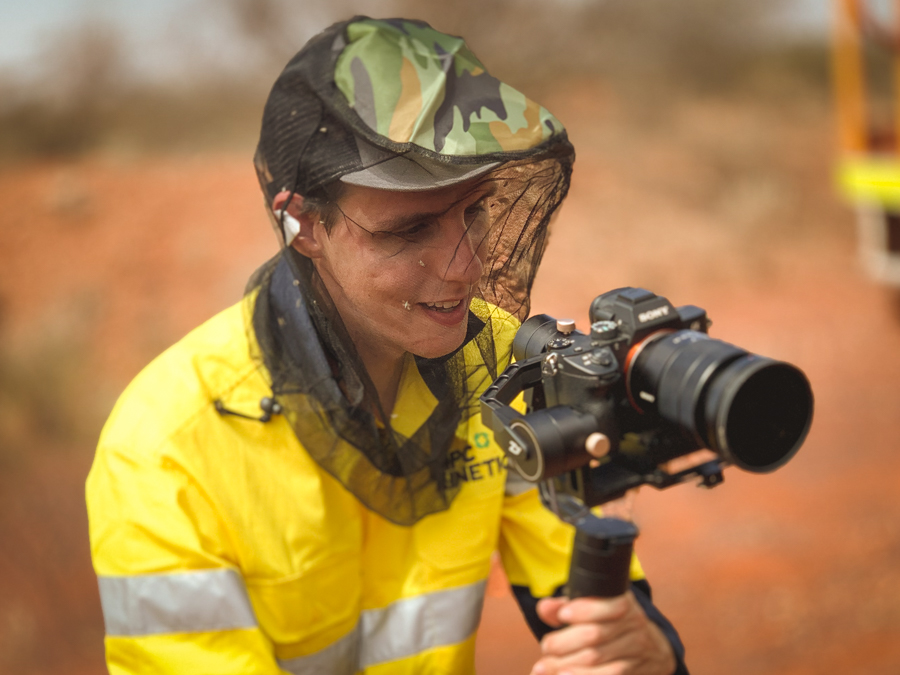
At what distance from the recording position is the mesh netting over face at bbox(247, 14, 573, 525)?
Result: 143cm

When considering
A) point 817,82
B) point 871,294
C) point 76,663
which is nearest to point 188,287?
point 76,663

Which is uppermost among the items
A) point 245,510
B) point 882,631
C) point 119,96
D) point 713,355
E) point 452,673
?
point 119,96

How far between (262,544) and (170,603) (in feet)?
0.79

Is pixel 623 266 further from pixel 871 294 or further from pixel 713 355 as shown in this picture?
pixel 713 355

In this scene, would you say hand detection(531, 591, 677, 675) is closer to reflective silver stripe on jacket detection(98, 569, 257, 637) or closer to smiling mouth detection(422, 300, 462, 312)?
smiling mouth detection(422, 300, 462, 312)

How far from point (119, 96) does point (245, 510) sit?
35.2 feet

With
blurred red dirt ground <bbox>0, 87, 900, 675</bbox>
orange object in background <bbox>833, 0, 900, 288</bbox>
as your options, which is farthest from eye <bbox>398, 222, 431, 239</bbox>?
orange object in background <bbox>833, 0, 900, 288</bbox>

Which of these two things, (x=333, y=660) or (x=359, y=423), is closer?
(x=359, y=423)

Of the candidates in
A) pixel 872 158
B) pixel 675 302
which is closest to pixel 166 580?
pixel 675 302

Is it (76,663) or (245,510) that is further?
(76,663)

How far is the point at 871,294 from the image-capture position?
28.9 feet

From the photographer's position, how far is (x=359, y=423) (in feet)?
5.98

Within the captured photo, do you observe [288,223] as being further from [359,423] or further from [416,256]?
[359,423]

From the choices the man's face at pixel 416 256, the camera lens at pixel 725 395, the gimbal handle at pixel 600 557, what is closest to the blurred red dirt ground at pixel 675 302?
the gimbal handle at pixel 600 557
